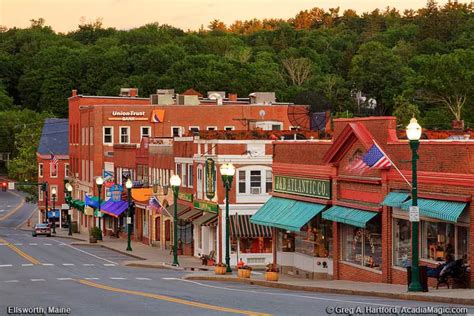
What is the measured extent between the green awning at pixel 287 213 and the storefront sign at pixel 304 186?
1.44 ft

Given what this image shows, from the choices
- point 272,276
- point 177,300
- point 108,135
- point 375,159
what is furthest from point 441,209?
point 108,135

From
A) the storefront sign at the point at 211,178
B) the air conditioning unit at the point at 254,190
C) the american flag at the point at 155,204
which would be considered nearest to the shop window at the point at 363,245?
the air conditioning unit at the point at 254,190

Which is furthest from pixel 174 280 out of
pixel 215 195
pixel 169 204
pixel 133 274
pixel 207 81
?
pixel 207 81

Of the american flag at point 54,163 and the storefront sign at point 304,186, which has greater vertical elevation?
the storefront sign at point 304,186

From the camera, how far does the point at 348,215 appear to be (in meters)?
44.4

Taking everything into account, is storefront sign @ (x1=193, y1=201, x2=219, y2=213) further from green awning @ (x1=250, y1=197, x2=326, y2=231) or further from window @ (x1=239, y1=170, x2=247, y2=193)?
green awning @ (x1=250, y1=197, x2=326, y2=231)

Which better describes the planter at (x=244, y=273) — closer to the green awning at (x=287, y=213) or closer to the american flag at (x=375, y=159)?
the green awning at (x=287, y=213)

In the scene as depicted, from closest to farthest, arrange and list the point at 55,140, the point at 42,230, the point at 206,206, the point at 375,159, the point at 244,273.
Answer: the point at 375,159, the point at 244,273, the point at 206,206, the point at 42,230, the point at 55,140

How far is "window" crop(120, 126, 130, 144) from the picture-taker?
4092 inches

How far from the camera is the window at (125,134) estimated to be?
10394 centimetres

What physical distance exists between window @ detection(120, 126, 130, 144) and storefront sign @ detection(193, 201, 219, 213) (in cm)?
3154

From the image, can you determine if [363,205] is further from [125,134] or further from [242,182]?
[125,134]

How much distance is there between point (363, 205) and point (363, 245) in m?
1.66

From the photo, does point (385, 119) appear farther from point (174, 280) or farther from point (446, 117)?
point (446, 117)
